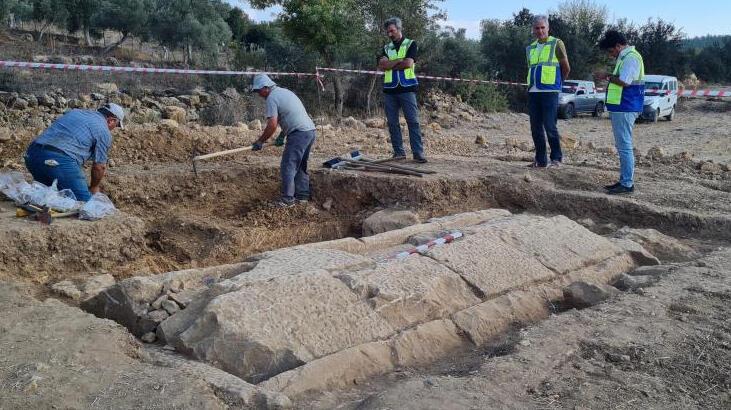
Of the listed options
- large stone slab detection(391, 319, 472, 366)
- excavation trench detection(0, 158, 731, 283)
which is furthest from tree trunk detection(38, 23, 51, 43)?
large stone slab detection(391, 319, 472, 366)

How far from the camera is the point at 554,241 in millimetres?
4961

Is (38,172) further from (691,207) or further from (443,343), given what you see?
(691,207)

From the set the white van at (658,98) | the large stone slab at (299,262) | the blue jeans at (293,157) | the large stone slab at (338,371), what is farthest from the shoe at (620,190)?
the white van at (658,98)

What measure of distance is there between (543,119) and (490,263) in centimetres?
334

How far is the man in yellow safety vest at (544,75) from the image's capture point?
7.05 meters

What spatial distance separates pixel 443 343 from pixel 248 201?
4.09m

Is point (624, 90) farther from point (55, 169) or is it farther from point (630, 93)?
point (55, 169)

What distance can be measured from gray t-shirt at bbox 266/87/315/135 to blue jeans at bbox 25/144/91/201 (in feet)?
6.15

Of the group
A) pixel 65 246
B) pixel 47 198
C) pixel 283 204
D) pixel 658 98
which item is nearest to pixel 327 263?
pixel 65 246

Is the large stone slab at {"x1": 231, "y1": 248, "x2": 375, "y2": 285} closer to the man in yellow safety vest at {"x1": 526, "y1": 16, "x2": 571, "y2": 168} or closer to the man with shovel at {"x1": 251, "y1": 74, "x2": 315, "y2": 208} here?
the man with shovel at {"x1": 251, "y1": 74, "x2": 315, "y2": 208}

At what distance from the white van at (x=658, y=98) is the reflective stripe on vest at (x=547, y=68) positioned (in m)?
11.8

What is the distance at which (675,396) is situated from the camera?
2.94 meters

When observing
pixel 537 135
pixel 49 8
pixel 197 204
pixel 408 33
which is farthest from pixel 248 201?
pixel 49 8

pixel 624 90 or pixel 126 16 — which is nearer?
pixel 624 90
